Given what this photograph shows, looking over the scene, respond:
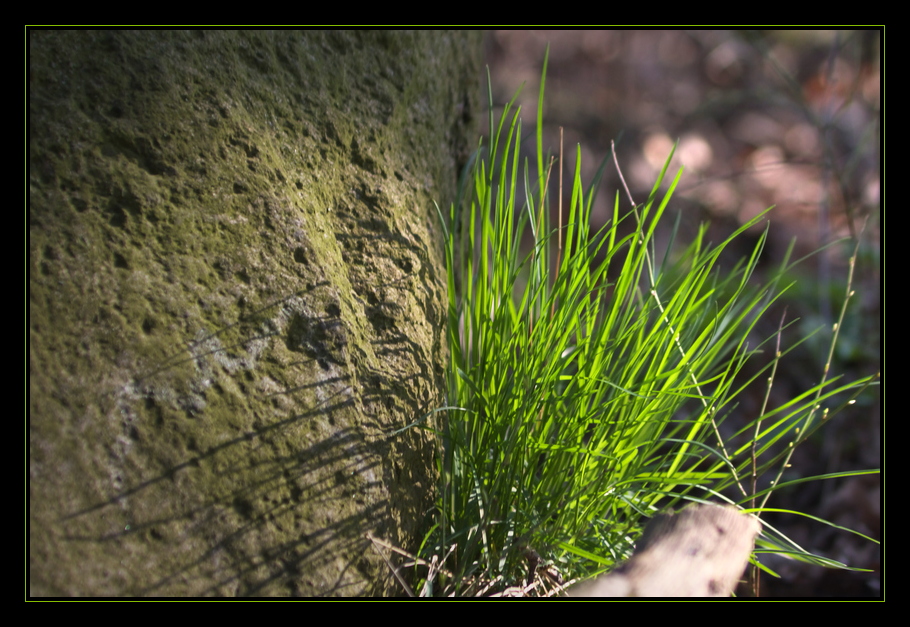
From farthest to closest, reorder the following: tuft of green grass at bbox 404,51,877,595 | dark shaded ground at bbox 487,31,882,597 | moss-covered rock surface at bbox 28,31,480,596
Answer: dark shaded ground at bbox 487,31,882,597
tuft of green grass at bbox 404,51,877,595
moss-covered rock surface at bbox 28,31,480,596

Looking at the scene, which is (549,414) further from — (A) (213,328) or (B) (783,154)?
(B) (783,154)

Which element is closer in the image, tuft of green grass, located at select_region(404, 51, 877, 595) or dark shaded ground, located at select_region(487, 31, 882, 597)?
tuft of green grass, located at select_region(404, 51, 877, 595)

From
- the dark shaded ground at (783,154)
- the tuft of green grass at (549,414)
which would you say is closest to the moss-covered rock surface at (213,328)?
the tuft of green grass at (549,414)

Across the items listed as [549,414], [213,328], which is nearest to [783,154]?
[549,414]

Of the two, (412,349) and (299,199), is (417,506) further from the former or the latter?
(299,199)

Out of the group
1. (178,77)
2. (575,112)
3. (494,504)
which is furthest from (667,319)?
(575,112)

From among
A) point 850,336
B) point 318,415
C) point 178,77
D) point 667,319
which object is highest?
point 178,77

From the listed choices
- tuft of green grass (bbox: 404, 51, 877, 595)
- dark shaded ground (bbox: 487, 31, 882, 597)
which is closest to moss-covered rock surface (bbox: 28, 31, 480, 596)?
tuft of green grass (bbox: 404, 51, 877, 595)

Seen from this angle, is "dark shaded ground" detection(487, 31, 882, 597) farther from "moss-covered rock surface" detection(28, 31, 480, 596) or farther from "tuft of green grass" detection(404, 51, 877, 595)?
"moss-covered rock surface" detection(28, 31, 480, 596)

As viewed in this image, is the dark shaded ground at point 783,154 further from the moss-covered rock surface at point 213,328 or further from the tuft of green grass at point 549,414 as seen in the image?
the moss-covered rock surface at point 213,328
